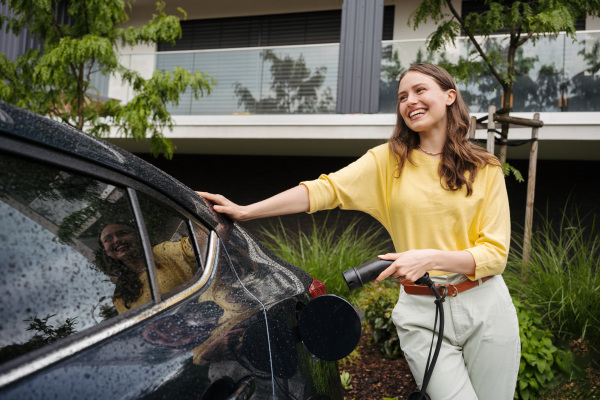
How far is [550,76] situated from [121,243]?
28.1 feet

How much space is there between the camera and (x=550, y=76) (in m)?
8.37

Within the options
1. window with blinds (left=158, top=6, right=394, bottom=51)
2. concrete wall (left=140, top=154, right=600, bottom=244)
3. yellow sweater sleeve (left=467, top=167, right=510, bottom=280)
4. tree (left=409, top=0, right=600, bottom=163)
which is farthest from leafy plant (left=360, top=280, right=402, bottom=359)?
window with blinds (left=158, top=6, right=394, bottom=51)

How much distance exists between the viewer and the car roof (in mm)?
897

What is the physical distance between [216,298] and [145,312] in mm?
253

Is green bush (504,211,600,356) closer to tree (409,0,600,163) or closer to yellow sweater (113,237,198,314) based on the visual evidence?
tree (409,0,600,163)

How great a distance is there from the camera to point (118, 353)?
0.95 m

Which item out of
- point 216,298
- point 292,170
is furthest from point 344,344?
point 292,170

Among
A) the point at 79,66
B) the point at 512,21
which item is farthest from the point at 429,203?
the point at 79,66

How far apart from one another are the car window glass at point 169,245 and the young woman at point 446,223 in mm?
357

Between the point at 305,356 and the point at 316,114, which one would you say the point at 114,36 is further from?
the point at 305,356

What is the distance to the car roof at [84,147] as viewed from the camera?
2.94ft

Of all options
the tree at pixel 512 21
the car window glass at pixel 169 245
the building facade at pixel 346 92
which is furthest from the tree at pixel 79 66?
the car window glass at pixel 169 245

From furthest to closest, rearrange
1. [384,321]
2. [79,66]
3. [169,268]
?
[79,66] < [384,321] < [169,268]

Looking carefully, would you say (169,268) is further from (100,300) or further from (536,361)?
(536,361)
